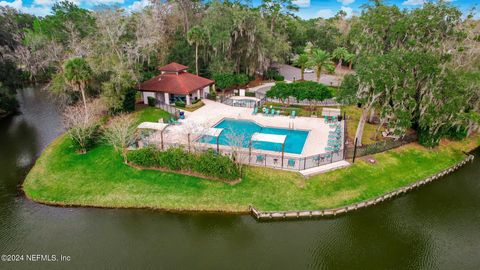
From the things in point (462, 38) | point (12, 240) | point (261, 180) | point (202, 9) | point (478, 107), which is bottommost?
point (12, 240)

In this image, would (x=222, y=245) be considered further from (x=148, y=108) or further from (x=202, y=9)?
(x=202, y=9)

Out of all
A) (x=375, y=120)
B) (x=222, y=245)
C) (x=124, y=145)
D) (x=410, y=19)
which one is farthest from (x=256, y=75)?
(x=222, y=245)

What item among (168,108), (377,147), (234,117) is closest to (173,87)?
(168,108)

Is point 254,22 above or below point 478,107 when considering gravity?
above

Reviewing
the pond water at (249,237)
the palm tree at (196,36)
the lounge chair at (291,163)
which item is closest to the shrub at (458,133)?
the pond water at (249,237)

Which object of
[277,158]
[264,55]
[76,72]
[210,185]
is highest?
[264,55]

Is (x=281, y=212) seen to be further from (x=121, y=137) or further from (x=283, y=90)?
(x=283, y=90)
